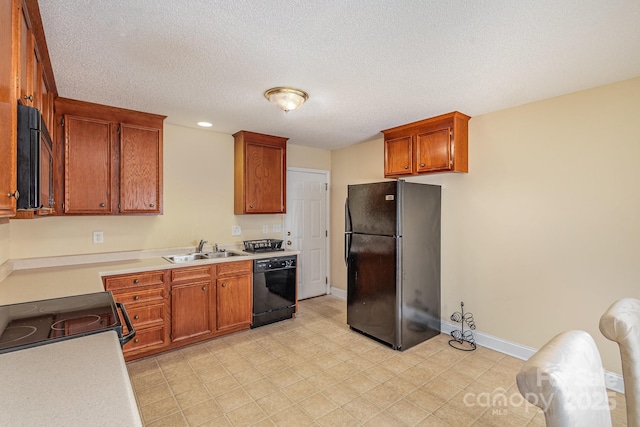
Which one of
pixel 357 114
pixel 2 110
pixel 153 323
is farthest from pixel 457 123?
pixel 153 323

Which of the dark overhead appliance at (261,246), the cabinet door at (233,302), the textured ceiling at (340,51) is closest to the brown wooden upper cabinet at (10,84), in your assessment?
the textured ceiling at (340,51)

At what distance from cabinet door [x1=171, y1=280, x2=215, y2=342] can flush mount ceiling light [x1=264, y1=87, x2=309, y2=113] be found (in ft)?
6.49

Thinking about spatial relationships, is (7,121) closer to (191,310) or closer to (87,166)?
(87,166)

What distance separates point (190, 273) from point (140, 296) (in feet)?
1.55

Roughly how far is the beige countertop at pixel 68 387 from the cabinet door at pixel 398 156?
3183 millimetres

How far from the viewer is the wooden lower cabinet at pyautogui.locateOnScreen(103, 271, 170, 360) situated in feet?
8.96

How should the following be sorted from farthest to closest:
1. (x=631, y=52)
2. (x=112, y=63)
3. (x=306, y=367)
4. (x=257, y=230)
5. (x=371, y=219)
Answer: (x=257, y=230)
(x=371, y=219)
(x=306, y=367)
(x=112, y=63)
(x=631, y=52)

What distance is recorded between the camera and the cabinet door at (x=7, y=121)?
2.99 feet

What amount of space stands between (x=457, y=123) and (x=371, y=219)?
1322mm

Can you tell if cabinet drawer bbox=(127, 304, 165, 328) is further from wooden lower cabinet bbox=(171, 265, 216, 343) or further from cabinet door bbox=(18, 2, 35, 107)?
cabinet door bbox=(18, 2, 35, 107)

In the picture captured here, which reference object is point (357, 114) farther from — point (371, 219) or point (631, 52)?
point (631, 52)

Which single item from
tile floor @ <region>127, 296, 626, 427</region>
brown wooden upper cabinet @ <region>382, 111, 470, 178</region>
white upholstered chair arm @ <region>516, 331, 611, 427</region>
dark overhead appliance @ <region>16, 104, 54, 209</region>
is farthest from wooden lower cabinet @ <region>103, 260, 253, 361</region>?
white upholstered chair arm @ <region>516, 331, 611, 427</region>

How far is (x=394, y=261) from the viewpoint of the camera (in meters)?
3.06

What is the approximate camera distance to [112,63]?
82.7 inches
